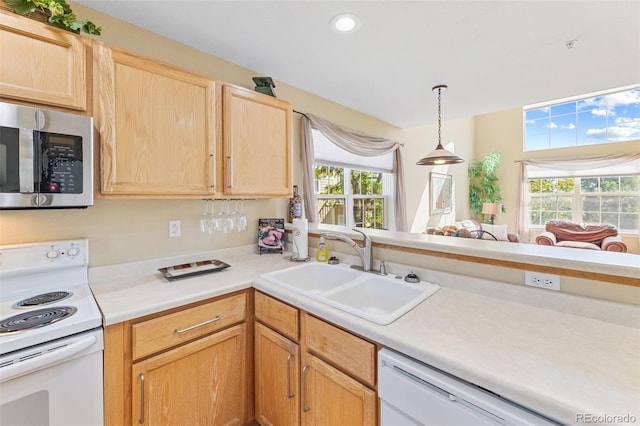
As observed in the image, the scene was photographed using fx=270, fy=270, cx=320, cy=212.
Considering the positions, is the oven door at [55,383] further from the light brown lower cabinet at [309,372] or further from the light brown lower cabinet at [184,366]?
the light brown lower cabinet at [309,372]

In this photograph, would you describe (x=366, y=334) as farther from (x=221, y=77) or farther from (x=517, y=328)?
(x=221, y=77)

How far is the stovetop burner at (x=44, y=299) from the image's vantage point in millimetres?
1168

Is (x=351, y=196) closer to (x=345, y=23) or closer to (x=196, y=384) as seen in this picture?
(x=345, y=23)

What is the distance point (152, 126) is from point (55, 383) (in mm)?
1167

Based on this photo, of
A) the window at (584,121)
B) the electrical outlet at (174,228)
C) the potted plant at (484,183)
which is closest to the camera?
the electrical outlet at (174,228)

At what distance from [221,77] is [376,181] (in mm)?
2605

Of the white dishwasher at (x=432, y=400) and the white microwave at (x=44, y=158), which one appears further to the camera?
the white microwave at (x=44, y=158)

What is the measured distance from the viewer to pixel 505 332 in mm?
940

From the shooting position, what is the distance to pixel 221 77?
2.06 metres

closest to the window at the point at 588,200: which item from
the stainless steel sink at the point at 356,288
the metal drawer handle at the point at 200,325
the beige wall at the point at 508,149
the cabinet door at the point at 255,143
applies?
the beige wall at the point at 508,149

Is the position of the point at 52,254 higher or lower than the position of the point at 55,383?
higher

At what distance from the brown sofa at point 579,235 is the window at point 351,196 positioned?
128 inches

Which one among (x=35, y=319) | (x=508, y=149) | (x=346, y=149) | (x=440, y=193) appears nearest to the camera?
(x=35, y=319)

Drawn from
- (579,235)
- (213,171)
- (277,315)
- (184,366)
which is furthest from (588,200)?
(184,366)
